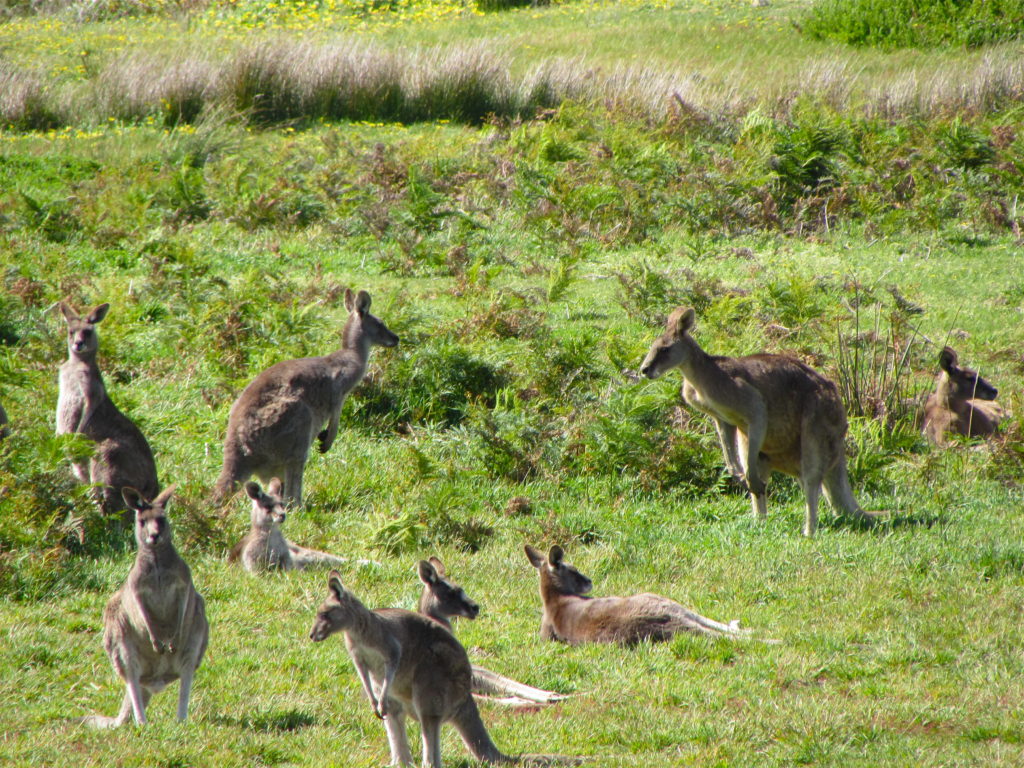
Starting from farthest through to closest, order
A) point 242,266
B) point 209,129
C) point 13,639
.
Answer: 1. point 209,129
2. point 242,266
3. point 13,639

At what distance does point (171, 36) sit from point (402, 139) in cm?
1090

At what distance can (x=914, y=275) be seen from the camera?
13461mm

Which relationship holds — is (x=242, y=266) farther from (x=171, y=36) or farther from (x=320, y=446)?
(x=171, y=36)

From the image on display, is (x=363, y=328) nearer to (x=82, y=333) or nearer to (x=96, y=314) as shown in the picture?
(x=96, y=314)

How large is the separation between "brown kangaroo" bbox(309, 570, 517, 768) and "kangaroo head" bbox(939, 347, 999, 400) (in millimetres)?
6555

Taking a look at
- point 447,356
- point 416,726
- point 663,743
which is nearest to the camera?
point 663,743

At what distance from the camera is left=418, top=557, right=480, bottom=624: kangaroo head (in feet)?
18.8

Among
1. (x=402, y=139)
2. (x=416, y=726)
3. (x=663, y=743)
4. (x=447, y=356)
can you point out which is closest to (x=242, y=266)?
(x=447, y=356)

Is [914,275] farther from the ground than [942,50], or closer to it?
closer to it

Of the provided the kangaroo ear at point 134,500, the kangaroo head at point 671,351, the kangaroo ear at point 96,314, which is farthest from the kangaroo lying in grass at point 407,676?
the kangaroo ear at point 96,314

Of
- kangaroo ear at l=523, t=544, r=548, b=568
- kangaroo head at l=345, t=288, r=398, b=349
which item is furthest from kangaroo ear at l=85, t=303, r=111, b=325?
kangaroo ear at l=523, t=544, r=548, b=568

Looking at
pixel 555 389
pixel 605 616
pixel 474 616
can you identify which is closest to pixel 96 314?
pixel 555 389

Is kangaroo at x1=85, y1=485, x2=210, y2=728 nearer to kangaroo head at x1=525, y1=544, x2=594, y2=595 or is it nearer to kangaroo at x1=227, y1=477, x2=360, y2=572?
kangaroo at x1=227, y1=477, x2=360, y2=572

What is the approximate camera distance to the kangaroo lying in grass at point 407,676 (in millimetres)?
4855
